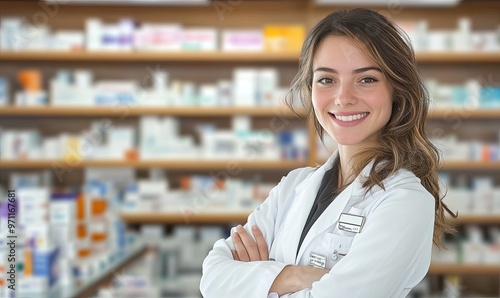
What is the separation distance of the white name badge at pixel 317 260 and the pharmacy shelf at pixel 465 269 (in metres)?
3.18

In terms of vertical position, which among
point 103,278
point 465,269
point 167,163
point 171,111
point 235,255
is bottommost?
point 465,269

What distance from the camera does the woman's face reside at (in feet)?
3.80

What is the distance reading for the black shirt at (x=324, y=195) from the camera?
126 cm

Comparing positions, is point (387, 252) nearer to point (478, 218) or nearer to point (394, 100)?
point (394, 100)

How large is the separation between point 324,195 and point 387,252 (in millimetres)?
299

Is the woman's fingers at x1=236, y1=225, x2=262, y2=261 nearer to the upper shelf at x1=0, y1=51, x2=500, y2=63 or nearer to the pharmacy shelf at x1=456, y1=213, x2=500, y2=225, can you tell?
the upper shelf at x1=0, y1=51, x2=500, y2=63

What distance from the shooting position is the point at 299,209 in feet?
4.29

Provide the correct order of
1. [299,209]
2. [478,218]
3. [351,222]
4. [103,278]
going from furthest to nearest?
[478,218] < [103,278] < [299,209] < [351,222]

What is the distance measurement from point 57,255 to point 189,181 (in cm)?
218

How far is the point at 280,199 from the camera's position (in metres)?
1.43

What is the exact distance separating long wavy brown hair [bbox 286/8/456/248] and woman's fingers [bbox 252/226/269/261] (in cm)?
30

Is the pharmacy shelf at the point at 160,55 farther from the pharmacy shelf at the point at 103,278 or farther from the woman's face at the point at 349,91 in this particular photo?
the woman's face at the point at 349,91

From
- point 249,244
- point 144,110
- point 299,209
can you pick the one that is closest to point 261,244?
point 249,244

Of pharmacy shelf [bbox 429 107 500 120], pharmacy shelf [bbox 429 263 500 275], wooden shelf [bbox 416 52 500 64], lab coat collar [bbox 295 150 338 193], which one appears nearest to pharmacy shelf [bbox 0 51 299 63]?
wooden shelf [bbox 416 52 500 64]
